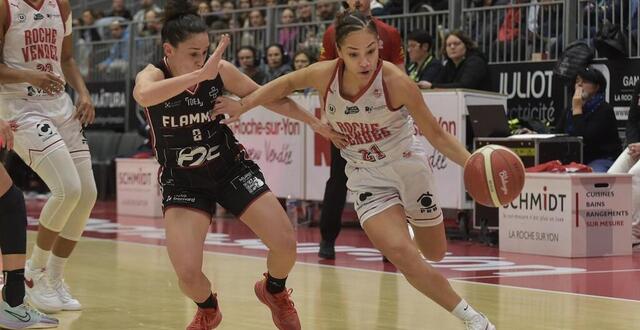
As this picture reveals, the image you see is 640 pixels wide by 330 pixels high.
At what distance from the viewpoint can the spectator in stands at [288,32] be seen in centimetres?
1545

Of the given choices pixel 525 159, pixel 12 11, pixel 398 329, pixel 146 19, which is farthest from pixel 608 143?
pixel 146 19

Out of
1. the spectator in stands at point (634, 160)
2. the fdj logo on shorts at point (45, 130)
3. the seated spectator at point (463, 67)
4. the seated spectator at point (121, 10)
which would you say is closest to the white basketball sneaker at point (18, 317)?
the fdj logo on shorts at point (45, 130)

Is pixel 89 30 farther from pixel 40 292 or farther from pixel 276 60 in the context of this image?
pixel 40 292

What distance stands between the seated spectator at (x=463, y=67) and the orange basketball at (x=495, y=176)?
20.7ft

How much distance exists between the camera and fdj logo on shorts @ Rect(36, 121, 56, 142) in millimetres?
6555

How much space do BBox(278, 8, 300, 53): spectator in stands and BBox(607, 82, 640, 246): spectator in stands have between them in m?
5.70

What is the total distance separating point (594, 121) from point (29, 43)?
6.29 meters

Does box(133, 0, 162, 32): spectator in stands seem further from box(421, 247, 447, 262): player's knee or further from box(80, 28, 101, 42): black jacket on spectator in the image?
box(421, 247, 447, 262): player's knee

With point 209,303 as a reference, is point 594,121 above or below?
above

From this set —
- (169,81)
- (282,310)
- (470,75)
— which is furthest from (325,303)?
(470,75)

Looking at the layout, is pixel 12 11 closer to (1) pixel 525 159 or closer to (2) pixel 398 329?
(2) pixel 398 329

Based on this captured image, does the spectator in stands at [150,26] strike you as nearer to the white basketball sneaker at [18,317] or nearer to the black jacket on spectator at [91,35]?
the black jacket on spectator at [91,35]

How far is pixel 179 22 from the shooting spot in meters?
5.58

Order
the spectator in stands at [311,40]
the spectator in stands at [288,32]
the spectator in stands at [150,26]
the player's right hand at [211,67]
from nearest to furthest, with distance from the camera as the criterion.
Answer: the player's right hand at [211,67] < the spectator in stands at [311,40] < the spectator in stands at [288,32] < the spectator in stands at [150,26]
